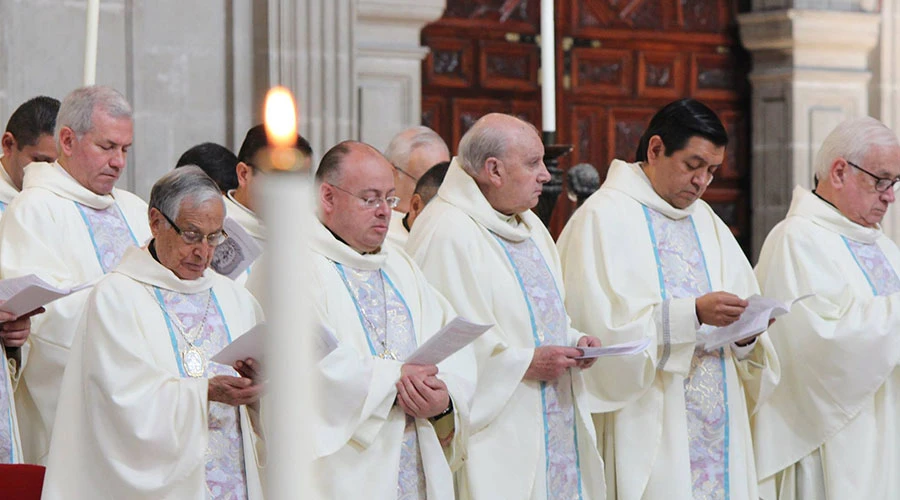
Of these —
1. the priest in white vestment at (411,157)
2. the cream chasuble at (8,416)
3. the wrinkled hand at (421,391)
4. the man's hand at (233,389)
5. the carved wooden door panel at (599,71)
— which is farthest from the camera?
the carved wooden door panel at (599,71)

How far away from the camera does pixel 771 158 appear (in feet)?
29.9

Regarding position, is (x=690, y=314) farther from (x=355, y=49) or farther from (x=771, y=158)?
(x=771, y=158)

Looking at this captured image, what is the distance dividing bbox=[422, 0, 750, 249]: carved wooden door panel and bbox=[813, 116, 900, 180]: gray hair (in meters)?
3.39

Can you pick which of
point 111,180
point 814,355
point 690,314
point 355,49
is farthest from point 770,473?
point 355,49

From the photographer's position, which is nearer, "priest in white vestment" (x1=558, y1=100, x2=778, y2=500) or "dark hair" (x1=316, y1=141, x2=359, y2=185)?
"dark hair" (x1=316, y1=141, x2=359, y2=185)

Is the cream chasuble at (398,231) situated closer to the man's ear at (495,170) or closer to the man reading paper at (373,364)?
the man's ear at (495,170)

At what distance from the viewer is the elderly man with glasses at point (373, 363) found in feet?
12.3

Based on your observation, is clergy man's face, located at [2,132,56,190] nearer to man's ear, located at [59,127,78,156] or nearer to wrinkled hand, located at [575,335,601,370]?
man's ear, located at [59,127,78,156]

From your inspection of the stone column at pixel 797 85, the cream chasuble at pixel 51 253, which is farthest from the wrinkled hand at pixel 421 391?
the stone column at pixel 797 85

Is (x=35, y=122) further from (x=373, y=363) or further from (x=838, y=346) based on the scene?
(x=838, y=346)

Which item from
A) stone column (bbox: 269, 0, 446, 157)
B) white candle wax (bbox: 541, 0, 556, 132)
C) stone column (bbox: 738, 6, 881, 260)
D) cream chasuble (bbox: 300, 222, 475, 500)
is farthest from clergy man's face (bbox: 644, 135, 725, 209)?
stone column (bbox: 738, 6, 881, 260)

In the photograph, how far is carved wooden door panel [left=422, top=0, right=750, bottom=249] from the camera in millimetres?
8508

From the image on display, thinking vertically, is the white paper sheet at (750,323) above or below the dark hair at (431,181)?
below

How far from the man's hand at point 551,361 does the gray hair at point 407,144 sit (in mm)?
1929
